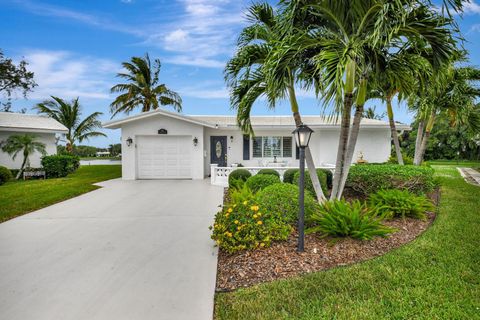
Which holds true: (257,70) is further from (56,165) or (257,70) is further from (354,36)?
(56,165)

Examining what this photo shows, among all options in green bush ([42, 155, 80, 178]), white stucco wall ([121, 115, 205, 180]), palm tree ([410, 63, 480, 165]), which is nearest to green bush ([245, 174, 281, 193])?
white stucco wall ([121, 115, 205, 180])

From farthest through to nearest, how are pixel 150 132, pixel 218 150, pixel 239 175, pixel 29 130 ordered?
pixel 29 130 < pixel 218 150 < pixel 150 132 < pixel 239 175

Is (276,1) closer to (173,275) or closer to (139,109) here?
(173,275)

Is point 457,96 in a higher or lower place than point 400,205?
higher

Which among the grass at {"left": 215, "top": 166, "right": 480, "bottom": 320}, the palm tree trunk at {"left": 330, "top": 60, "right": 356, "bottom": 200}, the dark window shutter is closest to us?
the grass at {"left": 215, "top": 166, "right": 480, "bottom": 320}

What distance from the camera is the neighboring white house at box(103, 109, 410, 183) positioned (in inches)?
535

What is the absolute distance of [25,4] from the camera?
1030cm

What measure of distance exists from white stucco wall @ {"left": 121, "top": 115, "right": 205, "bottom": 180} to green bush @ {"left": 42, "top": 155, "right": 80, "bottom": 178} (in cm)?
478

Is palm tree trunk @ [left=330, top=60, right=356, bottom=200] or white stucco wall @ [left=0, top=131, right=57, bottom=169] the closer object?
palm tree trunk @ [left=330, top=60, right=356, bottom=200]

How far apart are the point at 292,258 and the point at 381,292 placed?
50.9 inches

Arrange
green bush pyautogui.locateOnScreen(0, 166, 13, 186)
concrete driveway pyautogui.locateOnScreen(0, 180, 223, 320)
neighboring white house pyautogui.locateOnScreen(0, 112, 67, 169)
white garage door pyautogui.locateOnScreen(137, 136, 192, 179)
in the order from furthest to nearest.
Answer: neighboring white house pyautogui.locateOnScreen(0, 112, 67, 169)
white garage door pyautogui.locateOnScreen(137, 136, 192, 179)
green bush pyautogui.locateOnScreen(0, 166, 13, 186)
concrete driveway pyautogui.locateOnScreen(0, 180, 223, 320)

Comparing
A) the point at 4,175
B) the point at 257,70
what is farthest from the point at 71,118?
the point at 257,70

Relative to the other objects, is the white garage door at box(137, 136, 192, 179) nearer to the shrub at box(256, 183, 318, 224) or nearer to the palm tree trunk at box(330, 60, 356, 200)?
the shrub at box(256, 183, 318, 224)

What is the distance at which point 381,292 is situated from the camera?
3.17 meters
